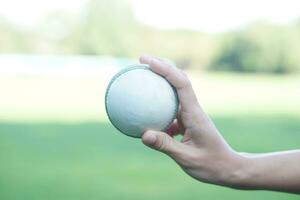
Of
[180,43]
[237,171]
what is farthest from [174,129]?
[180,43]

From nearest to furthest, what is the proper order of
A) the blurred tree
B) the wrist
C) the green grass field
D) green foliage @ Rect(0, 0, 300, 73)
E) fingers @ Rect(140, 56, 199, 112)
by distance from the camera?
fingers @ Rect(140, 56, 199, 112), the wrist, the green grass field, green foliage @ Rect(0, 0, 300, 73), the blurred tree

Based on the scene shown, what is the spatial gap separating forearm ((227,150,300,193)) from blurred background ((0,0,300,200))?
137 inches

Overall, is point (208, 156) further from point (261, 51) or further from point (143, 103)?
point (261, 51)

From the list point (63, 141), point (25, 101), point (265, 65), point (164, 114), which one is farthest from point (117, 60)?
point (164, 114)

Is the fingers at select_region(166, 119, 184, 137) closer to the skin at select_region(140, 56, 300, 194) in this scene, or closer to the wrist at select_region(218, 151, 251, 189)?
the skin at select_region(140, 56, 300, 194)

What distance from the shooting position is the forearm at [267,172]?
2037 millimetres

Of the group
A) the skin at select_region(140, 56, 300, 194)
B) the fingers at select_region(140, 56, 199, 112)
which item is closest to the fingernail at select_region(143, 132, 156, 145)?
the skin at select_region(140, 56, 300, 194)

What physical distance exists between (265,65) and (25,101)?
55.4 ft

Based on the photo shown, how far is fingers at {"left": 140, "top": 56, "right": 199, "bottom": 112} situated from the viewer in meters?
1.87

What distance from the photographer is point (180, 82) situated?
1.89 metres

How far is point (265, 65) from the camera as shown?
98.6 ft

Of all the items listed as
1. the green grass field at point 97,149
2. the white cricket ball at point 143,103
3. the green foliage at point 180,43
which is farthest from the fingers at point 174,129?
the green foliage at point 180,43

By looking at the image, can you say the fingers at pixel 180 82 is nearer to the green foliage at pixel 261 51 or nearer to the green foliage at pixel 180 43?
the green foliage at pixel 180 43

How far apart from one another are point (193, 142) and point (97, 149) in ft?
21.2
